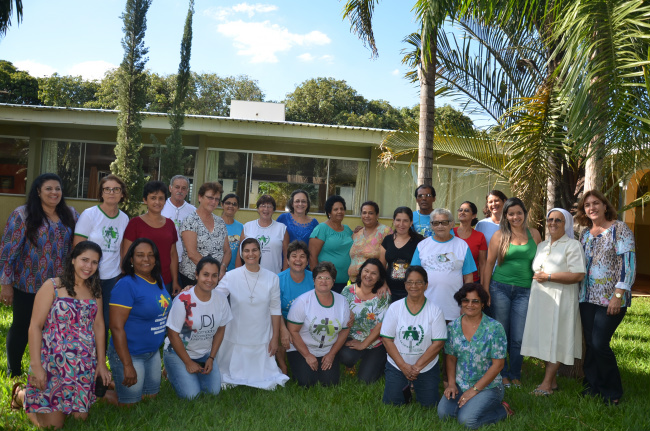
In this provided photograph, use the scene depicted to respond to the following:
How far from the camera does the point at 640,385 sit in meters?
5.74

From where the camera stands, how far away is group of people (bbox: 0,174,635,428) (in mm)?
4383

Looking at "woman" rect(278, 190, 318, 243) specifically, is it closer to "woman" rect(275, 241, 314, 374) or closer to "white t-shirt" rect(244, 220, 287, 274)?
"white t-shirt" rect(244, 220, 287, 274)

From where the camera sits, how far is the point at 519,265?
5570 mm

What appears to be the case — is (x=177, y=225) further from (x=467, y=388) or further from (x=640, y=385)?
(x=640, y=385)

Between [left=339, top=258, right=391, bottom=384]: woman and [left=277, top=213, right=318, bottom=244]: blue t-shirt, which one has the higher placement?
[left=277, top=213, right=318, bottom=244]: blue t-shirt

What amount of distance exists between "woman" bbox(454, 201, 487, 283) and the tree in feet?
32.9

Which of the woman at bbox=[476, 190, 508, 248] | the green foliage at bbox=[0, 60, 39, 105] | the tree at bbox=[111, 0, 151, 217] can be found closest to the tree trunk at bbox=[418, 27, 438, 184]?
the woman at bbox=[476, 190, 508, 248]

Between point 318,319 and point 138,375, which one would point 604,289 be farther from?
point 138,375

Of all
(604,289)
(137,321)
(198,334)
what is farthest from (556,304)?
(137,321)

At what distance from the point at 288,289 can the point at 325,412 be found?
150 cm

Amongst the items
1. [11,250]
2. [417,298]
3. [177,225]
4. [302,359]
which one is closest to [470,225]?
[417,298]

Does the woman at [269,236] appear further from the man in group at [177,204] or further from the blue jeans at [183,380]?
the blue jeans at [183,380]

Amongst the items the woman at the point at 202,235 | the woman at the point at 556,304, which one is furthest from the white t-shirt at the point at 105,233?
the woman at the point at 556,304

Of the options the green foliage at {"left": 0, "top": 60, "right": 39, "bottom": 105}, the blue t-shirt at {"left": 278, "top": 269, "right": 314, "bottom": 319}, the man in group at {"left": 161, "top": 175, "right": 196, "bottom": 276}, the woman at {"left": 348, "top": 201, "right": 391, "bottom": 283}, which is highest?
the green foliage at {"left": 0, "top": 60, "right": 39, "bottom": 105}
